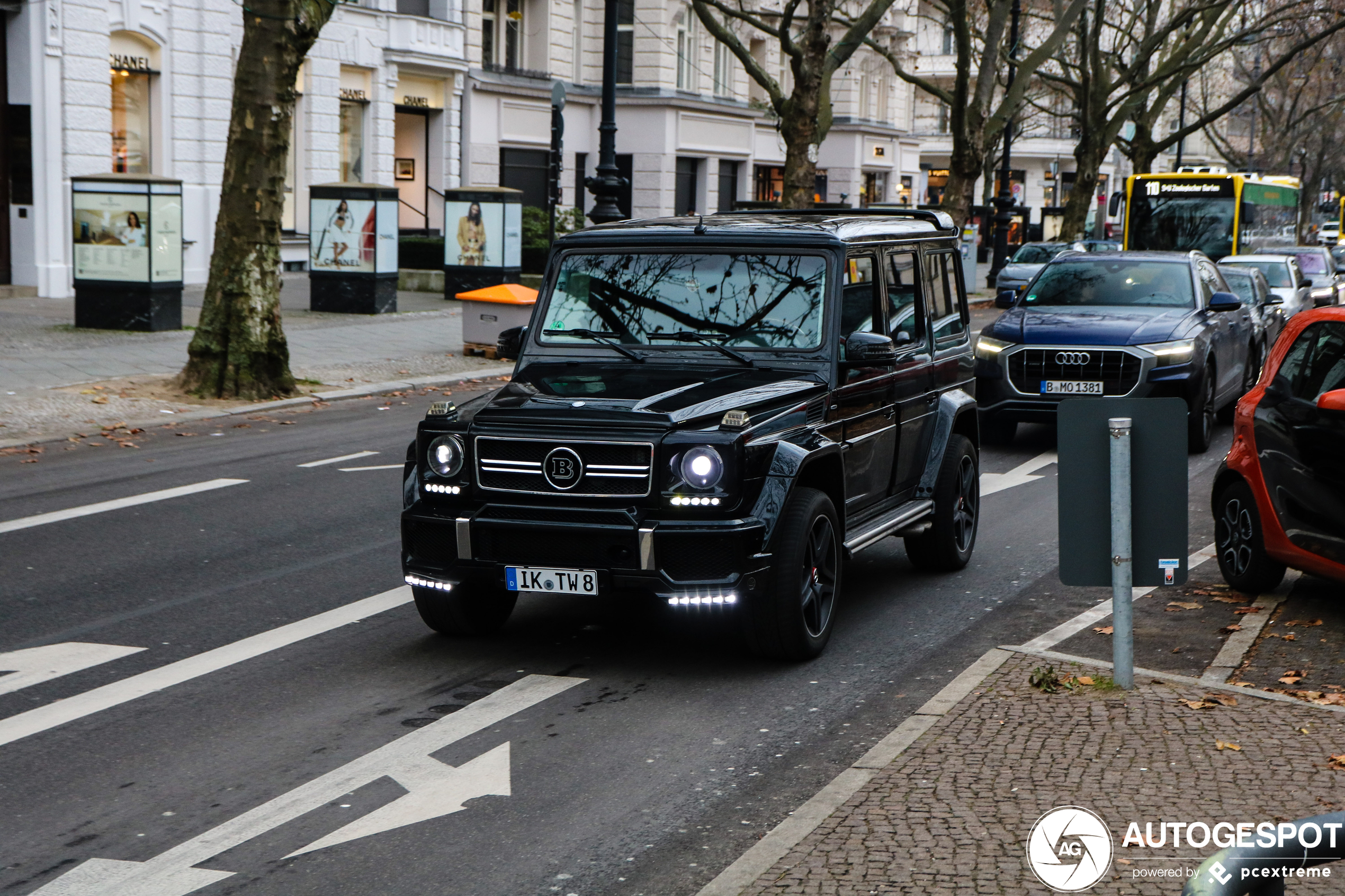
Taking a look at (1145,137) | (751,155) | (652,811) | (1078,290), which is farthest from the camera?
(751,155)

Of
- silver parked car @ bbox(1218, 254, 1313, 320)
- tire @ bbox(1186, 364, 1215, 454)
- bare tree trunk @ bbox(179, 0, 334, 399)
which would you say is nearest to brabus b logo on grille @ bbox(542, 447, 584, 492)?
tire @ bbox(1186, 364, 1215, 454)

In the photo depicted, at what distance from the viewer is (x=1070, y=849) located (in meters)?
4.38

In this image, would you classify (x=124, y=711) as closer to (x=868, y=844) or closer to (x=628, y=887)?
(x=628, y=887)

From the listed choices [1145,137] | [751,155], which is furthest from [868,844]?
[751,155]

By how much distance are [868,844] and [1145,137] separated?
47.0 meters

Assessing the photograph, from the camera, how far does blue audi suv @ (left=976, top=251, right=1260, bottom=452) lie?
44.8 feet

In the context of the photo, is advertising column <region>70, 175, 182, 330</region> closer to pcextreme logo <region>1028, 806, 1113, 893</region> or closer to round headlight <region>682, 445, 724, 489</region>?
round headlight <region>682, 445, 724, 489</region>

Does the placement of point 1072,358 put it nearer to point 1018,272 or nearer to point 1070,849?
point 1070,849

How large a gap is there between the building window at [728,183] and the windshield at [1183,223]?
21.1m

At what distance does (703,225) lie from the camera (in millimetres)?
7645

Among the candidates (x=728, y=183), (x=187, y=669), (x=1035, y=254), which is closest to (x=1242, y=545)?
(x=187, y=669)

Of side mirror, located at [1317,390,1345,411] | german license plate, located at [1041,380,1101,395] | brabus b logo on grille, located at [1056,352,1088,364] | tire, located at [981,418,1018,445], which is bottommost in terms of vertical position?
tire, located at [981,418,1018,445]

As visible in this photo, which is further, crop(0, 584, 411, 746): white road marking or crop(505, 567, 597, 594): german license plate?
crop(505, 567, 597, 594): german license plate

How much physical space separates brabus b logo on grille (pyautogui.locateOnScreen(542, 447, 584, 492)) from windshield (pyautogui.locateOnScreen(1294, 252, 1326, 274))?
29070 mm
